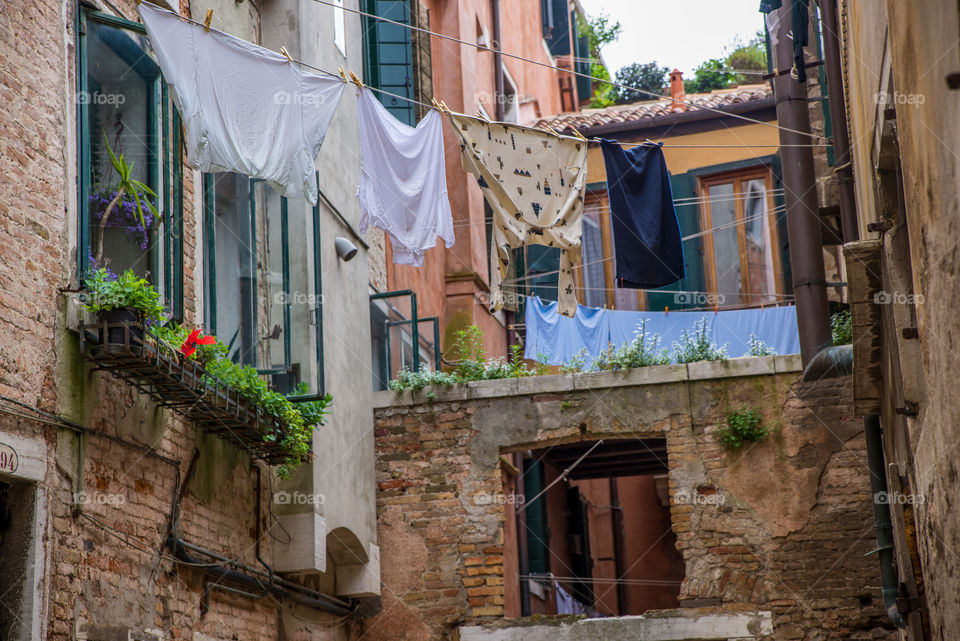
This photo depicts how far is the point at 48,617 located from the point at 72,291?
1775mm

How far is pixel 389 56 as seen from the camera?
1352 centimetres

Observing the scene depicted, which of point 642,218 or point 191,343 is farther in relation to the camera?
point 642,218

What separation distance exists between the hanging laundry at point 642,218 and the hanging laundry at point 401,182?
1701mm

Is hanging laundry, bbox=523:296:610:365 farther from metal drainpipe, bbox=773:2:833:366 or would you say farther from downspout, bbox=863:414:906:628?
downspout, bbox=863:414:906:628

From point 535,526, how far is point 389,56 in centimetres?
606

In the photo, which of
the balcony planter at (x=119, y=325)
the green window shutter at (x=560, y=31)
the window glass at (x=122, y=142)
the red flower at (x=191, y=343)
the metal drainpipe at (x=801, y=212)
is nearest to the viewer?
the balcony planter at (x=119, y=325)

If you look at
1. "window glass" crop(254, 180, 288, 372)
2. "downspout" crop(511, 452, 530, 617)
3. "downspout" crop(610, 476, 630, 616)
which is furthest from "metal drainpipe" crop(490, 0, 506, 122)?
"window glass" crop(254, 180, 288, 372)

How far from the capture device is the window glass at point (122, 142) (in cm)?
726

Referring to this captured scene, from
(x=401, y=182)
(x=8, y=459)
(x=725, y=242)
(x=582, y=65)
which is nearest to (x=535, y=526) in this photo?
(x=725, y=242)

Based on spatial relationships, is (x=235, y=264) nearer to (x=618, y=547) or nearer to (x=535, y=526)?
(x=535, y=526)

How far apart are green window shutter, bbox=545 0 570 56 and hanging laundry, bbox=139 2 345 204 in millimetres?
16035

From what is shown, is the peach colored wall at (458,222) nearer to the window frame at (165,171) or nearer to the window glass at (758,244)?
the window glass at (758,244)

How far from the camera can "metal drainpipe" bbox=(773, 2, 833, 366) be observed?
30.3 ft

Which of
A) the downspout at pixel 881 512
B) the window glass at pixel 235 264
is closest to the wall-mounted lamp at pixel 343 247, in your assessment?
the window glass at pixel 235 264
